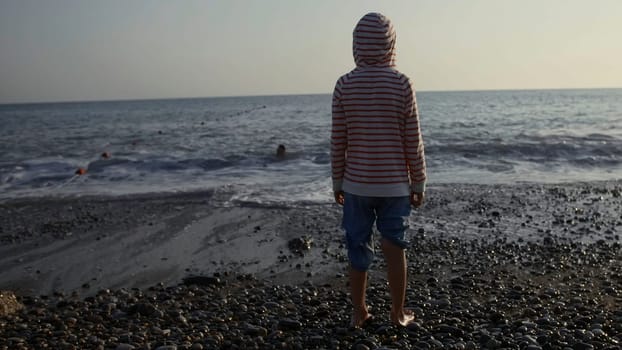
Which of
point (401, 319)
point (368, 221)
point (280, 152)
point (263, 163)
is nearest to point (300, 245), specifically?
point (401, 319)

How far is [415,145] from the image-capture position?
3.72m

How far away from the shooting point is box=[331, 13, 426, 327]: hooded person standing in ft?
12.1

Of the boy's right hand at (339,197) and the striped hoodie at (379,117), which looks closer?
the striped hoodie at (379,117)

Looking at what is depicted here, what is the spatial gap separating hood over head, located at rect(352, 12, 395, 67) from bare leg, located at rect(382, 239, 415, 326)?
4.27ft

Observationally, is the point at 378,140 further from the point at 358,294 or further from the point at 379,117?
the point at 358,294

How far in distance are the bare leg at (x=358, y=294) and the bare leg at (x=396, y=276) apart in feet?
0.67

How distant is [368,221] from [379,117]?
2.54 feet

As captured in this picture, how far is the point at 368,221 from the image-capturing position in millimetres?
3957

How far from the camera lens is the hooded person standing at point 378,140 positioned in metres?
3.70

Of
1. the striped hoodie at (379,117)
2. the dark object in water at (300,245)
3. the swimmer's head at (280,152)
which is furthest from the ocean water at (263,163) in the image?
the striped hoodie at (379,117)

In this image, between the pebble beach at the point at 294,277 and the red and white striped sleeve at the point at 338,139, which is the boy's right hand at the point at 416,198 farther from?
the pebble beach at the point at 294,277

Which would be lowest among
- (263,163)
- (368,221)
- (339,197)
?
(263,163)

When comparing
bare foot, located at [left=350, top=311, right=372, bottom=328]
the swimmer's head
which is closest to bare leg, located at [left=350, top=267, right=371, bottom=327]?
bare foot, located at [left=350, top=311, right=372, bottom=328]

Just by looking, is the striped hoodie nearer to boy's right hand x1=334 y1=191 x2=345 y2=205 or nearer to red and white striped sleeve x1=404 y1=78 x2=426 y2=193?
red and white striped sleeve x1=404 y1=78 x2=426 y2=193
